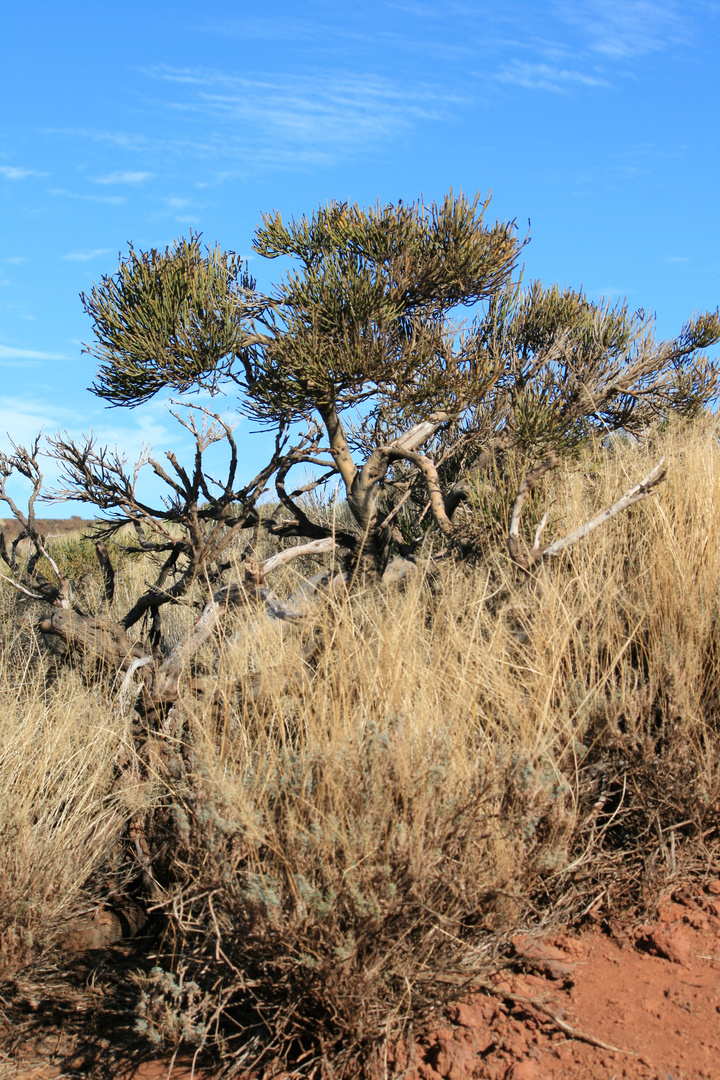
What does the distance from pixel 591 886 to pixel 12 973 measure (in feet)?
7.94

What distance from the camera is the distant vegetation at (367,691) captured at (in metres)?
Result: 2.83

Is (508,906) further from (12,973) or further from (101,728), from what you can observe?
(101,728)

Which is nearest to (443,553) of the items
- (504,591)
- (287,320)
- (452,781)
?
(504,591)

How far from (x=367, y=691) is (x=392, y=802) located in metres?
0.81

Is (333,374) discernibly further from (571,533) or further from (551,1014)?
(551,1014)

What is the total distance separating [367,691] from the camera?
3639mm

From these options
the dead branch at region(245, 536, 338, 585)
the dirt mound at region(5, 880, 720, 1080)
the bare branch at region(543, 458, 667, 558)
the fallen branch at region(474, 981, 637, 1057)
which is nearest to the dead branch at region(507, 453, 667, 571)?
the bare branch at region(543, 458, 667, 558)

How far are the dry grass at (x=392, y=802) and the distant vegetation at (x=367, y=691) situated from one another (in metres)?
0.02

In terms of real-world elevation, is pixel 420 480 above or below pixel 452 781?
above

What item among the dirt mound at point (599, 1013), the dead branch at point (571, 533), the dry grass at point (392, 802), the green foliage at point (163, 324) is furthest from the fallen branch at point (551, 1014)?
the green foliage at point (163, 324)

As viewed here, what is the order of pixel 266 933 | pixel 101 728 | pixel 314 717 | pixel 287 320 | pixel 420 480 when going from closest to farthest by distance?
pixel 266 933 → pixel 314 717 → pixel 101 728 → pixel 287 320 → pixel 420 480

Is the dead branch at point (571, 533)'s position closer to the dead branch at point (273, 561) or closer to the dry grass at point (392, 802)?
the dry grass at point (392, 802)

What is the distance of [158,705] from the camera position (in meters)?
5.38

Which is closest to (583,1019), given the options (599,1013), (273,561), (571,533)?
(599,1013)
